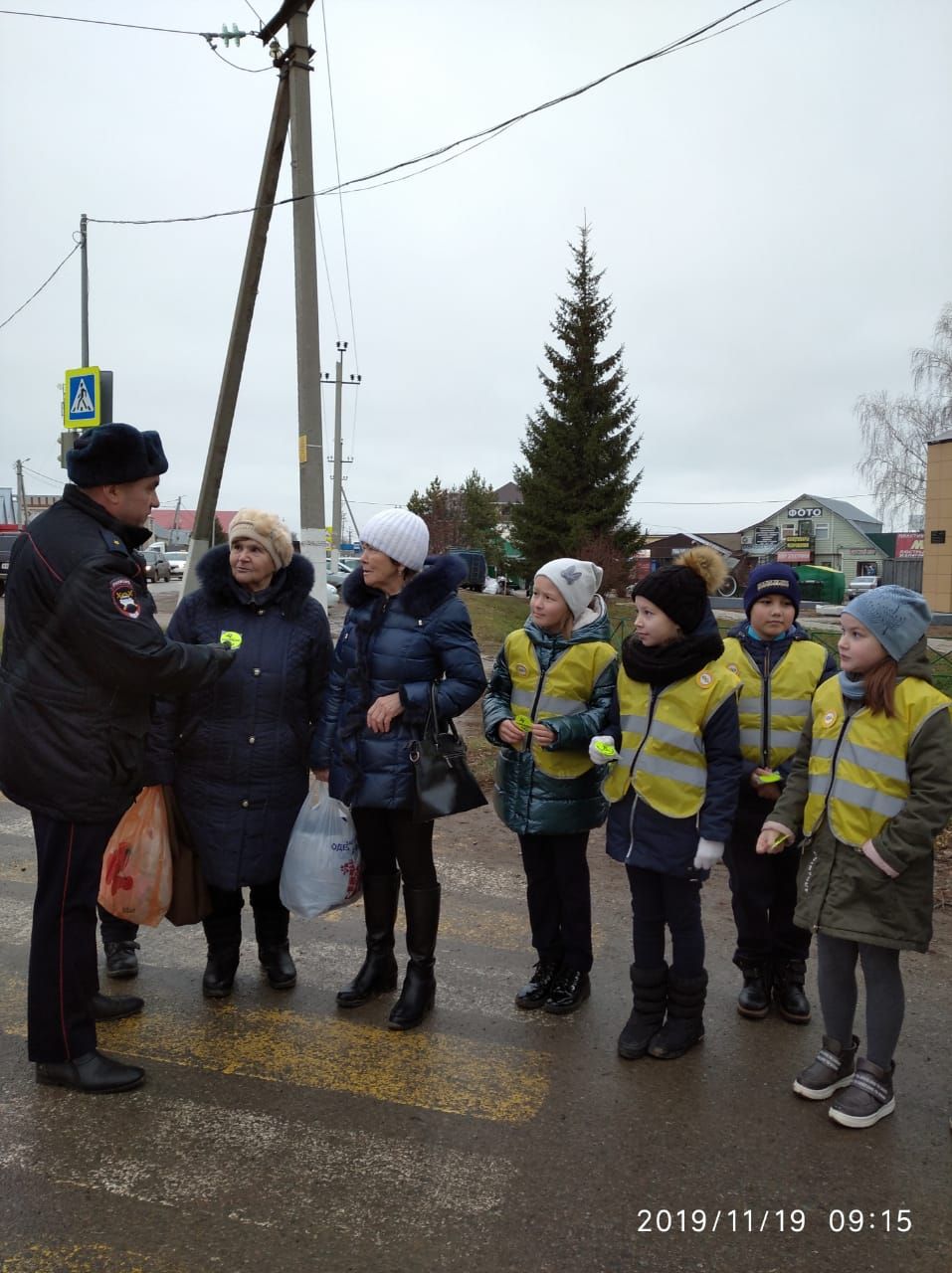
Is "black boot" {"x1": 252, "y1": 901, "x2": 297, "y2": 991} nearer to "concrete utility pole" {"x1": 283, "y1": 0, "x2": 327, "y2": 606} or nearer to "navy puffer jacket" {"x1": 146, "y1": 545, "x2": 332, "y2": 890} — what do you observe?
"navy puffer jacket" {"x1": 146, "y1": 545, "x2": 332, "y2": 890}

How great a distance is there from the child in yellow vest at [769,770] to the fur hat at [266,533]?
1814 millimetres

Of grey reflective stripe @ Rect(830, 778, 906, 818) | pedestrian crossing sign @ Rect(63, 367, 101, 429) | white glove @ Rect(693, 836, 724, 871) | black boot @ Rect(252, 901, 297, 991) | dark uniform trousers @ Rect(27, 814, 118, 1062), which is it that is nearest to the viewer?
grey reflective stripe @ Rect(830, 778, 906, 818)

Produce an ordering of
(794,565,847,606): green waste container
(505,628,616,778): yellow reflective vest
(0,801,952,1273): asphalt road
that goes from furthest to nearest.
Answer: (794,565,847,606): green waste container → (505,628,616,778): yellow reflective vest → (0,801,952,1273): asphalt road

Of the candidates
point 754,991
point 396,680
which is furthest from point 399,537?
point 754,991

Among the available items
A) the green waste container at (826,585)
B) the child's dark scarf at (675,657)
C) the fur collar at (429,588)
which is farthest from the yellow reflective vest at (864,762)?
the green waste container at (826,585)

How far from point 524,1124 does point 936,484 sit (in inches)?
1328

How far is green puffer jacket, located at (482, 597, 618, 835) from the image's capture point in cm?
366

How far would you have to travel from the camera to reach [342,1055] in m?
3.36

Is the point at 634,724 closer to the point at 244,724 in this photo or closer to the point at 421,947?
the point at 421,947

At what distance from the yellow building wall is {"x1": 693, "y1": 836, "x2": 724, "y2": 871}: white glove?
31615 mm

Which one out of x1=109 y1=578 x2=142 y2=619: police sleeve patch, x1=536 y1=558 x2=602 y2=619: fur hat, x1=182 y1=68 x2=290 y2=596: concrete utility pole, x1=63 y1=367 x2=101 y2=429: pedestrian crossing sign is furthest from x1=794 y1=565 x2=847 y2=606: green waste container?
x1=109 y1=578 x2=142 y2=619: police sleeve patch

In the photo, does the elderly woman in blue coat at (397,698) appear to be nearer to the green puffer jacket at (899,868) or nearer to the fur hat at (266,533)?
the fur hat at (266,533)

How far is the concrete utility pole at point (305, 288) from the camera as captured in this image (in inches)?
393

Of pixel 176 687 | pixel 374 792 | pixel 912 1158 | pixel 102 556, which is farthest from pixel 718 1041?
pixel 102 556
